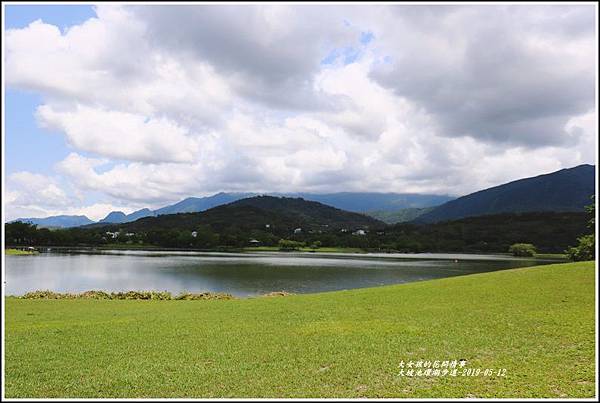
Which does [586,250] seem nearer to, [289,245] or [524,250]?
[524,250]

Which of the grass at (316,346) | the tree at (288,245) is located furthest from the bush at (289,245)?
the grass at (316,346)

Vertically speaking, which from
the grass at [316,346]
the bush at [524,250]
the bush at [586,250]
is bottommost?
the bush at [524,250]

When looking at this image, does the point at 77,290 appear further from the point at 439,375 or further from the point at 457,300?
the point at 439,375

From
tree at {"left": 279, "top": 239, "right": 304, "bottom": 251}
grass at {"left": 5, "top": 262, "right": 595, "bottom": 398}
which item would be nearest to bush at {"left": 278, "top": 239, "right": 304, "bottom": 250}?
tree at {"left": 279, "top": 239, "right": 304, "bottom": 251}

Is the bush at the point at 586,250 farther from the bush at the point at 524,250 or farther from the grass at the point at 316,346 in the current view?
the bush at the point at 524,250

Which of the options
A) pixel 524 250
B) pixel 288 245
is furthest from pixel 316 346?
pixel 288 245

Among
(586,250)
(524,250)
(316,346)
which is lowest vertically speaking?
(524,250)

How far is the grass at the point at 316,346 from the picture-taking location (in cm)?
1045

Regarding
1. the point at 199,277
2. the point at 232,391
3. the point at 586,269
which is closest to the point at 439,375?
the point at 232,391

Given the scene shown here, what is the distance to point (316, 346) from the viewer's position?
14375mm

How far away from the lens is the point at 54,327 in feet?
61.7

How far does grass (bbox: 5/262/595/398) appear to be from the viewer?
10.5m

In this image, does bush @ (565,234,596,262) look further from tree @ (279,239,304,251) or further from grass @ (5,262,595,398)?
tree @ (279,239,304,251)

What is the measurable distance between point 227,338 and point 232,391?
599 cm
